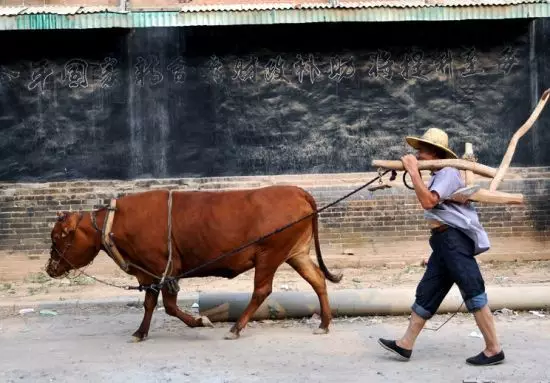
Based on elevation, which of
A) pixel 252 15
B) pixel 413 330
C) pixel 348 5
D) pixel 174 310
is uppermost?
pixel 348 5

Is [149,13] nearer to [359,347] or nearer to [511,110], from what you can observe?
[511,110]

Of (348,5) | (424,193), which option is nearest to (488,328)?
(424,193)

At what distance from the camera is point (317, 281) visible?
795 centimetres

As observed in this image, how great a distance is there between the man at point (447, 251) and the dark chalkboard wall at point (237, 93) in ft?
20.0

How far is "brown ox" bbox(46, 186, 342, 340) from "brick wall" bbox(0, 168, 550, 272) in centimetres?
464

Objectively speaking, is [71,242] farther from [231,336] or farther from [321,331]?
[321,331]

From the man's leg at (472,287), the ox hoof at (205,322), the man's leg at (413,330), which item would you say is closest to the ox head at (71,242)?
the ox hoof at (205,322)

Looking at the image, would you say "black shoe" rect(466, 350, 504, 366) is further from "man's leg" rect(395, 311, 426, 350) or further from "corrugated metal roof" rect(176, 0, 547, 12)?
"corrugated metal roof" rect(176, 0, 547, 12)

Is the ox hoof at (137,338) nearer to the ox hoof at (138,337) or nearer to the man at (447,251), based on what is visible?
the ox hoof at (138,337)

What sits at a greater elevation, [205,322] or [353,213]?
[353,213]

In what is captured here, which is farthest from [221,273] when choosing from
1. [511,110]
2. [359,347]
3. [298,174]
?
[511,110]

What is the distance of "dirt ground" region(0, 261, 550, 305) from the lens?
35.3 ft

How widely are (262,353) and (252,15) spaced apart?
6164 millimetres

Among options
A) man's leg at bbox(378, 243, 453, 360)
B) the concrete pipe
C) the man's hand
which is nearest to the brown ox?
the concrete pipe
